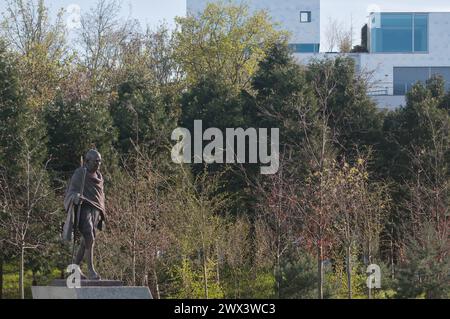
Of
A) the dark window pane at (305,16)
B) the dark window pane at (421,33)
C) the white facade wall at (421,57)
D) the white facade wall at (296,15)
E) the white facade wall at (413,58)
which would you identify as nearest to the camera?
the white facade wall at (413,58)

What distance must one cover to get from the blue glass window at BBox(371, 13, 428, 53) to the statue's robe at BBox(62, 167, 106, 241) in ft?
130

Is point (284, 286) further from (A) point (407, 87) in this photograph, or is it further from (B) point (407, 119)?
(A) point (407, 87)

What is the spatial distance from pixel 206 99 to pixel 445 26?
74.1 ft

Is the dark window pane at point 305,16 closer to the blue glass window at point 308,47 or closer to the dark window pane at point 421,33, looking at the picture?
the blue glass window at point 308,47

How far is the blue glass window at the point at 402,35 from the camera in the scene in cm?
5888

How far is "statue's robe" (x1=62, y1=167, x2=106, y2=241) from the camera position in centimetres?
2073

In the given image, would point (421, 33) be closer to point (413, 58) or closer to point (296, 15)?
point (413, 58)

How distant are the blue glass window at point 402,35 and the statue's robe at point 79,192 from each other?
39.7 metres

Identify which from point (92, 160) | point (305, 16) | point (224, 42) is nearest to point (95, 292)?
point (92, 160)

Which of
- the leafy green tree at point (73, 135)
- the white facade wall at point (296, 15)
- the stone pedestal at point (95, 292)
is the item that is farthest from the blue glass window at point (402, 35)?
the stone pedestal at point (95, 292)

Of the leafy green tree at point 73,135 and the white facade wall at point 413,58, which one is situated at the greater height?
the white facade wall at point 413,58

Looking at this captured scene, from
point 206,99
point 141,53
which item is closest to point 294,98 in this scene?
point 206,99

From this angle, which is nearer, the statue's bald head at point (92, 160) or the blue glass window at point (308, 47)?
the statue's bald head at point (92, 160)

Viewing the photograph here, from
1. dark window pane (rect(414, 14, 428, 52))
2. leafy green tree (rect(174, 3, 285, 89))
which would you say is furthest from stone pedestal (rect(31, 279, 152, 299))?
dark window pane (rect(414, 14, 428, 52))
